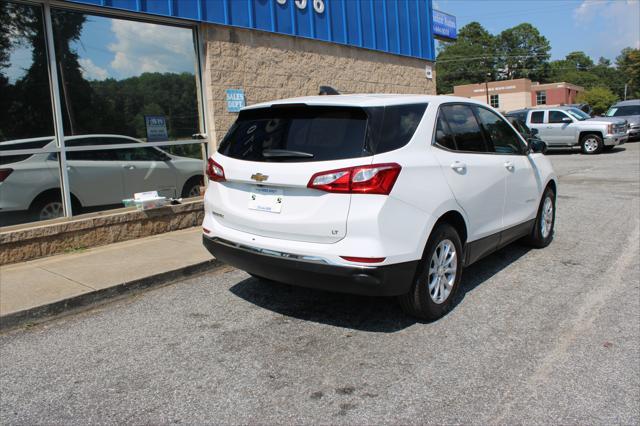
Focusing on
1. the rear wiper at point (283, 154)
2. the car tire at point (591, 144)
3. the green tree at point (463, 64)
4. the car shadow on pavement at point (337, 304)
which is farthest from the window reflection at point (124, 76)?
the green tree at point (463, 64)

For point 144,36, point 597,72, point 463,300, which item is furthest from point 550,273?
point 597,72

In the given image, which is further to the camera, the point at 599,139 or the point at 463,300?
the point at 599,139

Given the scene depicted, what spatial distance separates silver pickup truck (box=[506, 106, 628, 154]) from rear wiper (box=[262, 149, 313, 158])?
19377 mm

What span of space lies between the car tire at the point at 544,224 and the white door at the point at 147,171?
205 inches

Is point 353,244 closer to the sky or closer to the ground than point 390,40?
closer to the ground

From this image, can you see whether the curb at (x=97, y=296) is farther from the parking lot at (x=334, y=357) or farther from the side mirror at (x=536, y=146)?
the side mirror at (x=536, y=146)

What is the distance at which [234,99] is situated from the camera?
29.4 feet

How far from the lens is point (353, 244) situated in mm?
3828

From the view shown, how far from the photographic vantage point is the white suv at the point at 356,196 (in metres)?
3.84

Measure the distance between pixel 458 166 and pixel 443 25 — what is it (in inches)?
483

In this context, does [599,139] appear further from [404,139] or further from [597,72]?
[597,72]

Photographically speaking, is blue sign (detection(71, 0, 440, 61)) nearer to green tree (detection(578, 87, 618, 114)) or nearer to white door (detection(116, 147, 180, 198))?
white door (detection(116, 147, 180, 198))

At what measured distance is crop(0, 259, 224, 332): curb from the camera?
183 inches

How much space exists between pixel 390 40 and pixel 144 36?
21.4 feet
